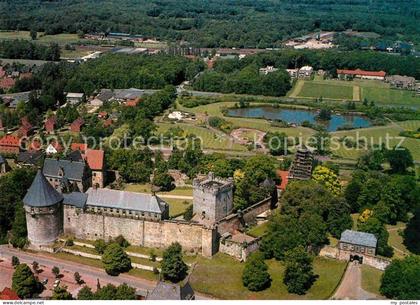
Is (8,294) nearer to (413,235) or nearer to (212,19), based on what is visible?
(413,235)

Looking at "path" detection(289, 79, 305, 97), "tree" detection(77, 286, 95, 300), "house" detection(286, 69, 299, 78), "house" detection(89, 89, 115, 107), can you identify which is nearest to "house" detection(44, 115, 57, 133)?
"house" detection(89, 89, 115, 107)

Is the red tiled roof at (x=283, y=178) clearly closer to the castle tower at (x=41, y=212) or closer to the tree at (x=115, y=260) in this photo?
the tree at (x=115, y=260)

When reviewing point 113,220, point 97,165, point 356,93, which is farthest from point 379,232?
point 356,93

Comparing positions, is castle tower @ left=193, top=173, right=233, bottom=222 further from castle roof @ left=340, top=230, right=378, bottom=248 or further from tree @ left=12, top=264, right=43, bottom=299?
tree @ left=12, top=264, right=43, bottom=299

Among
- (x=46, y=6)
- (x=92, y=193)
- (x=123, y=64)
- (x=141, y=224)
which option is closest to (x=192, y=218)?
(x=141, y=224)

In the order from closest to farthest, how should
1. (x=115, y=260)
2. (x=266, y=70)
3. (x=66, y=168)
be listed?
1. (x=115, y=260)
2. (x=66, y=168)
3. (x=266, y=70)

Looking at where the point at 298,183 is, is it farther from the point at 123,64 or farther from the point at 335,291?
the point at 123,64
